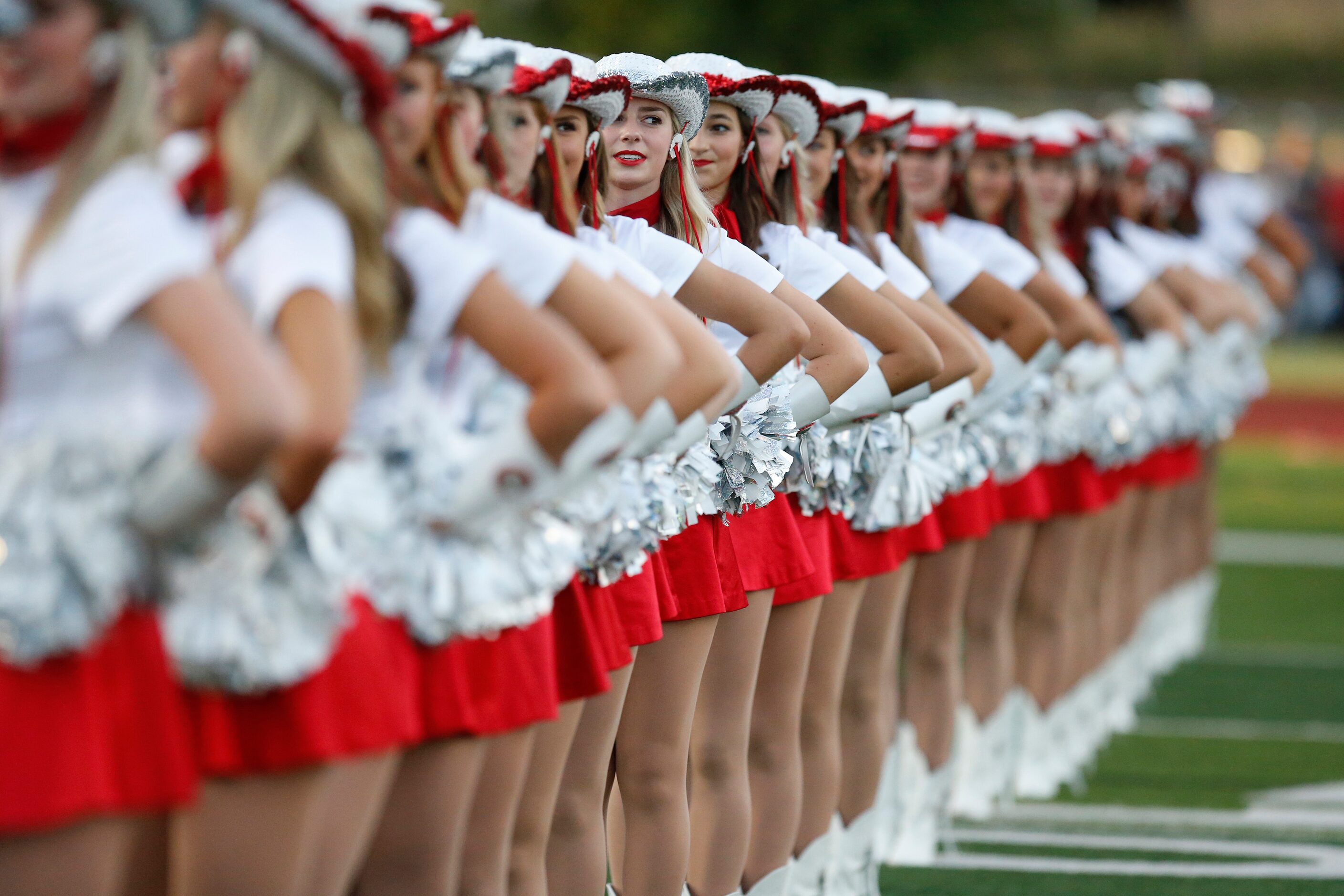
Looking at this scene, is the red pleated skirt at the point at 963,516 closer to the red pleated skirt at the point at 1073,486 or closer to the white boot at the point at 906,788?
the white boot at the point at 906,788

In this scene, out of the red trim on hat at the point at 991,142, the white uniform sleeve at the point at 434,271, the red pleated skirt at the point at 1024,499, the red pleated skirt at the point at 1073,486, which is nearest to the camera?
the white uniform sleeve at the point at 434,271

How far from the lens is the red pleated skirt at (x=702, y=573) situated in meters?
4.09

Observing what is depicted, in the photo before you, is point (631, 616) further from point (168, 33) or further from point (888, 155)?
point (888, 155)

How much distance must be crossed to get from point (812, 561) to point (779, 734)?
0.45 meters

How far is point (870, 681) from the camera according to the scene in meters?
5.56

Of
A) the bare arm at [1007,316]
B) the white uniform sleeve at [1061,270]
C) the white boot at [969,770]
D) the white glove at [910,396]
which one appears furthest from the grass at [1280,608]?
the white glove at [910,396]

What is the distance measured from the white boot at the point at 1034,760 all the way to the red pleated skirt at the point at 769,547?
289cm

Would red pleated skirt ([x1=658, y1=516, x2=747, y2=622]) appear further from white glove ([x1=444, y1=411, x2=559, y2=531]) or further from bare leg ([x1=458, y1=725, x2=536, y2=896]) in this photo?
white glove ([x1=444, y1=411, x2=559, y2=531])

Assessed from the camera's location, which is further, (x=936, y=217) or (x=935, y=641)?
(x=936, y=217)

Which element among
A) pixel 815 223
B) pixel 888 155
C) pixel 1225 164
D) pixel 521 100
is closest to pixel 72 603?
pixel 521 100

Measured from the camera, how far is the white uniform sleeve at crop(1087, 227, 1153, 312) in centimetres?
809

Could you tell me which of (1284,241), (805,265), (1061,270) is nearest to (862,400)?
(805,265)

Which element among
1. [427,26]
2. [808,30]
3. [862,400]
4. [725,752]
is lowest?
[808,30]

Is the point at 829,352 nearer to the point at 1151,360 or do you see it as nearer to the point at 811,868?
the point at 811,868
